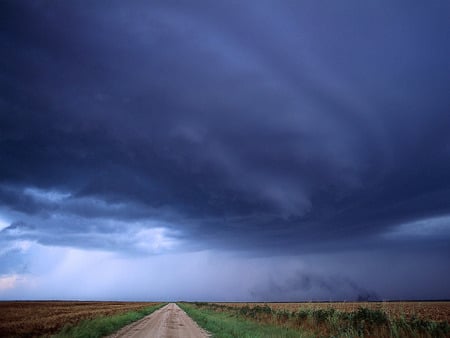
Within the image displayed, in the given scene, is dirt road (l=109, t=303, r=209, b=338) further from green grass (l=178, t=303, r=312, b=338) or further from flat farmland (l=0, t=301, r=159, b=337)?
flat farmland (l=0, t=301, r=159, b=337)

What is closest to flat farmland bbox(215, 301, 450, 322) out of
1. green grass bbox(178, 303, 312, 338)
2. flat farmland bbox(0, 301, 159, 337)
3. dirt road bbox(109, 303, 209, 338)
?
green grass bbox(178, 303, 312, 338)

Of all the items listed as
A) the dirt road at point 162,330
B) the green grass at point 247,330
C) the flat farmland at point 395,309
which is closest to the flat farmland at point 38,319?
the dirt road at point 162,330

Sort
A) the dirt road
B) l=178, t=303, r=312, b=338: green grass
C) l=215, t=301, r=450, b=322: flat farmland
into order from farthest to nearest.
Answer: the dirt road, l=215, t=301, r=450, b=322: flat farmland, l=178, t=303, r=312, b=338: green grass

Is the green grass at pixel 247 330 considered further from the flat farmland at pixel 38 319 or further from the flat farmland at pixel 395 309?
the flat farmland at pixel 38 319

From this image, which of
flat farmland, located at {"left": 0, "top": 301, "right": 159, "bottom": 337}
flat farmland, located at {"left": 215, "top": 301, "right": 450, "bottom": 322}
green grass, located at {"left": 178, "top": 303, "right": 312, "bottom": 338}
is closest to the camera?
green grass, located at {"left": 178, "top": 303, "right": 312, "bottom": 338}

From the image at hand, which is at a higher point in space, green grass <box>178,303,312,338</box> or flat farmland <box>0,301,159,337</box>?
green grass <box>178,303,312,338</box>

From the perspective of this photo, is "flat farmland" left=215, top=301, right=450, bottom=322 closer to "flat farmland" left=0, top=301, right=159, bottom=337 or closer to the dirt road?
the dirt road

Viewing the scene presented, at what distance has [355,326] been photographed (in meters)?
17.9

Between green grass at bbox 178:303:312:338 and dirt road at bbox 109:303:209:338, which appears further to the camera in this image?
dirt road at bbox 109:303:209:338

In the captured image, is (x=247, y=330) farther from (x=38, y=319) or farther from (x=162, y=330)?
(x=38, y=319)

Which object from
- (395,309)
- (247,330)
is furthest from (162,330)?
(395,309)

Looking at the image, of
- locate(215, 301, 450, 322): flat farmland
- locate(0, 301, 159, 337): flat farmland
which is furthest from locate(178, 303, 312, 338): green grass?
locate(0, 301, 159, 337): flat farmland

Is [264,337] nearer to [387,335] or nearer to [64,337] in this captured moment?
[387,335]

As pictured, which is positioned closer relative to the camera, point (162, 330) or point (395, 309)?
point (395, 309)
